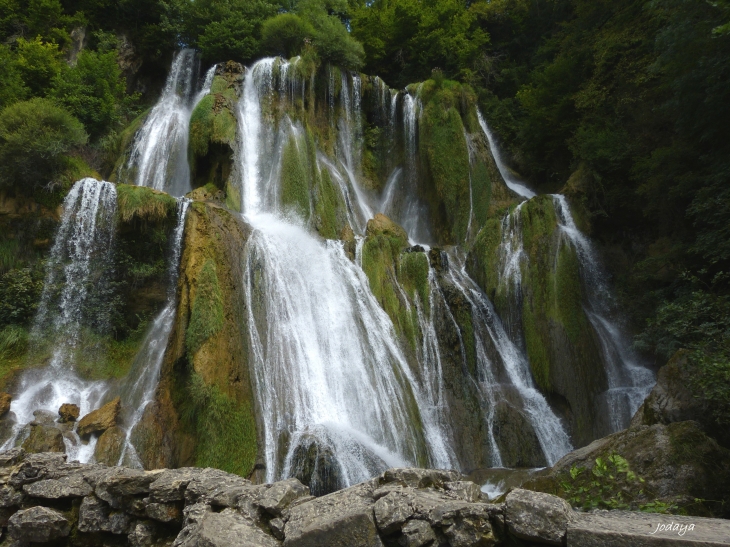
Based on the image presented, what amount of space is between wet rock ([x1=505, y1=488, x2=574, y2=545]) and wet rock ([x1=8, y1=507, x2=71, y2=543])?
137 inches

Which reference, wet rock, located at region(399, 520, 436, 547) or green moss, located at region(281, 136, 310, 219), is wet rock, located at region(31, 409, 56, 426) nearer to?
green moss, located at region(281, 136, 310, 219)

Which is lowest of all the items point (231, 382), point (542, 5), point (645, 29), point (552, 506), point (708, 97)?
point (552, 506)

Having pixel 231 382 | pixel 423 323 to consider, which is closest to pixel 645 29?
pixel 423 323

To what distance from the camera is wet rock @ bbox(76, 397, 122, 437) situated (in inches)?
352

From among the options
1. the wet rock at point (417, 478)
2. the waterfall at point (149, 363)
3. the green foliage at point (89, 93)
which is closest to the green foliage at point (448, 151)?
the waterfall at point (149, 363)

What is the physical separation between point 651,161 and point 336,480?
11.0m

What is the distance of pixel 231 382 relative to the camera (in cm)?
945

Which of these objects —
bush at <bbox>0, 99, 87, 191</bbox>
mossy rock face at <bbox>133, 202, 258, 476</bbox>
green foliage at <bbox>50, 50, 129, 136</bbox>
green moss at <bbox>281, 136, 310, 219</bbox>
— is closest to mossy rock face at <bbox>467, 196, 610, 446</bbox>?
green moss at <bbox>281, 136, 310, 219</bbox>

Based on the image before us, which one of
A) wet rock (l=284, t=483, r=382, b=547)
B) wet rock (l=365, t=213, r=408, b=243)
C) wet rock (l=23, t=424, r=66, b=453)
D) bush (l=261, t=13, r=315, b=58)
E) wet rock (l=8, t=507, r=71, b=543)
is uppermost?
bush (l=261, t=13, r=315, b=58)

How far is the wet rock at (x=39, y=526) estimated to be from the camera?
154 inches

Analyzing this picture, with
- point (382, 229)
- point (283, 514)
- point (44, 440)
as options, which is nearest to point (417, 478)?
point (283, 514)

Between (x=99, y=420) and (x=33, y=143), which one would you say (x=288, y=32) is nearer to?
(x=33, y=143)

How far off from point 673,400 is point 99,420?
9341 mm

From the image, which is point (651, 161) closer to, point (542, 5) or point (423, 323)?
point (423, 323)
